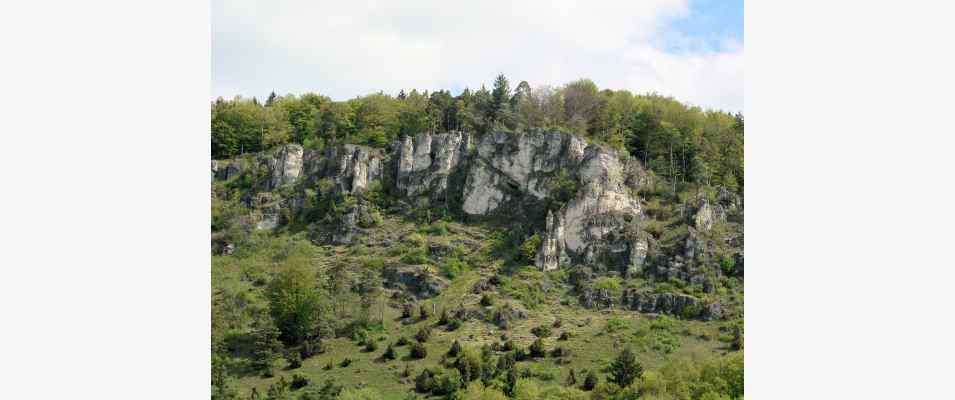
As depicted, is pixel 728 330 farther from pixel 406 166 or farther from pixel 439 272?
pixel 406 166

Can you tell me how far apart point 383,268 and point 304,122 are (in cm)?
2622

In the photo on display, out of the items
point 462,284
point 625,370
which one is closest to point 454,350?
point 462,284

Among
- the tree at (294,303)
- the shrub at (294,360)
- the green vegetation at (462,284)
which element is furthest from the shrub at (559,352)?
the tree at (294,303)

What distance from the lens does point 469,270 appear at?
6200 centimetres

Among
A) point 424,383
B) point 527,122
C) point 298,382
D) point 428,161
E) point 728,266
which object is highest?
point 527,122

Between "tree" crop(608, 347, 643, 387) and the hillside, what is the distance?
1543 millimetres

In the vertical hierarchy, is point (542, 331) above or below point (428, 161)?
below

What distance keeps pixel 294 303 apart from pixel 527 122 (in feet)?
94.9

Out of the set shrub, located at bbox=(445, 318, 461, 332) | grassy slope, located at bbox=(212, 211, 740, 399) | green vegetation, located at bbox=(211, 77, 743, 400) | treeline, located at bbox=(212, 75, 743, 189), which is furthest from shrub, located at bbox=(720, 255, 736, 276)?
shrub, located at bbox=(445, 318, 461, 332)

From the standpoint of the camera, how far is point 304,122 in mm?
82375

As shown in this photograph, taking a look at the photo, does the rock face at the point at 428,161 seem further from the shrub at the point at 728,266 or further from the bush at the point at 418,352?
the shrub at the point at 728,266

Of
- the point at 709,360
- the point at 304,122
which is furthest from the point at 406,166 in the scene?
the point at 709,360

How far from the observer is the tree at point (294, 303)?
53.3 metres

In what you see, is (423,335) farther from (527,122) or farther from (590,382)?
(527,122)
